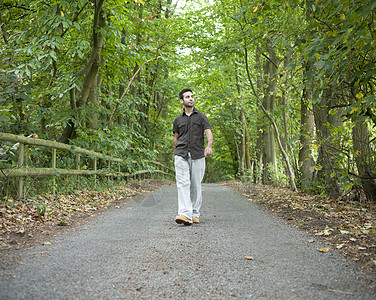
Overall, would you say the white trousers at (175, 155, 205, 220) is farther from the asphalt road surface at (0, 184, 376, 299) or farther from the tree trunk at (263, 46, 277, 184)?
the tree trunk at (263, 46, 277, 184)

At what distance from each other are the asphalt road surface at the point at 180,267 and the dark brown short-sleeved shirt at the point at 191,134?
52.9 inches

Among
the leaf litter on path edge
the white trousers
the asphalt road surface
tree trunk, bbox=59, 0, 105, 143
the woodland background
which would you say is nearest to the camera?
the asphalt road surface

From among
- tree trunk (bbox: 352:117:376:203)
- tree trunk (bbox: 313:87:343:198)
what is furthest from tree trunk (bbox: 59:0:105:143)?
tree trunk (bbox: 352:117:376:203)

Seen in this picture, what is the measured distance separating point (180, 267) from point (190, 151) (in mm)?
2878

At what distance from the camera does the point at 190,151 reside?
19.5 feet

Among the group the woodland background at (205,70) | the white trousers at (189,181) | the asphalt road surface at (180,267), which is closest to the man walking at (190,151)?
the white trousers at (189,181)

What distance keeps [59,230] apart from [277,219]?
362cm

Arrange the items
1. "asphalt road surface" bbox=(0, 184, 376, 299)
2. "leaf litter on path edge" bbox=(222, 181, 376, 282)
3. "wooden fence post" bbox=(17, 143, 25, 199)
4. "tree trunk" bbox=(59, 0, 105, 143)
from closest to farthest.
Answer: "asphalt road surface" bbox=(0, 184, 376, 299)
"leaf litter on path edge" bbox=(222, 181, 376, 282)
"wooden fence post" bbox=(17, 143, 25, 199)
"tree trunk" bbox=(59, 0, 105, 143)

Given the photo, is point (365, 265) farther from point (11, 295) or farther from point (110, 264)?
point (11, 295)

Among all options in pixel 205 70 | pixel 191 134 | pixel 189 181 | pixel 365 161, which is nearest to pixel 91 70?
pixel 191 134

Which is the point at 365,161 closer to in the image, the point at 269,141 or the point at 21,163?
the point at 21,163

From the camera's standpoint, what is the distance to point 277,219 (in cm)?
624

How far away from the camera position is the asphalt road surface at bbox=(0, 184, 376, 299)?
2.62 metres

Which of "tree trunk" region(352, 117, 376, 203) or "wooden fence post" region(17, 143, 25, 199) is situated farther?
"tree trunk" region(352, 117, 376, 203)
